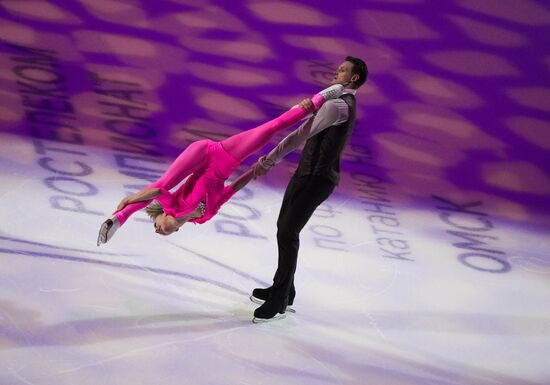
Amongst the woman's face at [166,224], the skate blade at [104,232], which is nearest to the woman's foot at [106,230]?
the skate blade at [104,232]

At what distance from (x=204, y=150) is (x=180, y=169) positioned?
14 centimetres

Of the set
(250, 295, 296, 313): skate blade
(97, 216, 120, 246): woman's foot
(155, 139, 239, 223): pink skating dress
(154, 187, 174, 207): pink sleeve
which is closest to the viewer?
(97, 216, 120, 246): woman's foot

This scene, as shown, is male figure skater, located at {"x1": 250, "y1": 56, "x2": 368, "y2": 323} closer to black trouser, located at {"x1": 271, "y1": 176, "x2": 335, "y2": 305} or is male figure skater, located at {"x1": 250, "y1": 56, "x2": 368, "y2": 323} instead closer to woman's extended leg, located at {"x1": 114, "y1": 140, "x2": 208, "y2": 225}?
black trouser, located at {"x1": 271, "y1": 176, "x2": 335, "y2": 305}

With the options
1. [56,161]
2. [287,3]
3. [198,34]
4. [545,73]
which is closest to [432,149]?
[545,73]

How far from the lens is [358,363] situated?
279 cm

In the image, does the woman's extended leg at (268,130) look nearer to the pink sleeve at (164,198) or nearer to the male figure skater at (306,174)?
the male figure skater at (306,174)

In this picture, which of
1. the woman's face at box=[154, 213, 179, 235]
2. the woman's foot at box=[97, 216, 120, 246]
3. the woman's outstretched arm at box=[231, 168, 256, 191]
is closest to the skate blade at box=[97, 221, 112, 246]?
the woman's foot at box=[97, 216, 120, 246]

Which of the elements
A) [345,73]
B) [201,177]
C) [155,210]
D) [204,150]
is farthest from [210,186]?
[345,73]

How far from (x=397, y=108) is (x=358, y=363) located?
3.60 meters

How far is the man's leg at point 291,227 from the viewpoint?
9.69ft

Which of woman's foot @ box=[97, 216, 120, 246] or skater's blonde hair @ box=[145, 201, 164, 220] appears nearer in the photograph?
woman's foot @ box=[97, 216, 120, 246]

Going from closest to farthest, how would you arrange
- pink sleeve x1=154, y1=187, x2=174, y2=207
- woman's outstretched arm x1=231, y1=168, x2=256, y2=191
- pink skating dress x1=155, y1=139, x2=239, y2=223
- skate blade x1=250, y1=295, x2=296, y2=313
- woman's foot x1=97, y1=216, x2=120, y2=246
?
woman's foot x1=97, y1=216, x2=120, y2=246, pink sleeve x1=154, y1=187, x2=174, y2=207, pink skating dress x1=155, y1=139, x2=239, y2=223, woman's outstretched arm x1=231, y1=168, x2=256, y2=191, skate blade x1=250, y1=295, x2=296, y2=313

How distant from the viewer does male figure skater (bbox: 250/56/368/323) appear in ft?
9.61

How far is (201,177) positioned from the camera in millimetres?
2908
